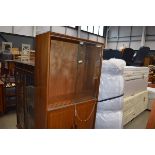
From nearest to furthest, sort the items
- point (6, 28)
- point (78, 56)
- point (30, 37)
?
point (78, 56) → point (6, 28) → point (30, 37)

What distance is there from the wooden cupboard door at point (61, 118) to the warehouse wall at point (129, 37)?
1004cm

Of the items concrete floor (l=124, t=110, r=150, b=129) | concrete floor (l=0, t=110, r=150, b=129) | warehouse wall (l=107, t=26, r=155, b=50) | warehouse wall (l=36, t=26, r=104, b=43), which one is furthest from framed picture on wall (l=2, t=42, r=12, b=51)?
warehouse wall (l=107, t=26, r=155, b=50)

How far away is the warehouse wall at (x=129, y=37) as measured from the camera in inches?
403

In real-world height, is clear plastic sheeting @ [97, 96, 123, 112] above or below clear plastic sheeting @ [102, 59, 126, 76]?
below

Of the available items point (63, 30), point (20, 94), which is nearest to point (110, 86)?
point (20, 94)

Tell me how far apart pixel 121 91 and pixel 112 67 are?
34cm

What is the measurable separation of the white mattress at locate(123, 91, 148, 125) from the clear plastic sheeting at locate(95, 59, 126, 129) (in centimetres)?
49

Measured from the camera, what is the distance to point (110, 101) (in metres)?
2.09

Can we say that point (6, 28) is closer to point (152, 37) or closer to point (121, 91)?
point (121, 91)

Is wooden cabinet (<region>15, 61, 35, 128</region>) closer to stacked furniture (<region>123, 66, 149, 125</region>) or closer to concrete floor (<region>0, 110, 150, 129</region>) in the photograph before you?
concrete floor (<region>0, 110, 150, 129</region>)

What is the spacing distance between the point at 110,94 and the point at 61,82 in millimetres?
777

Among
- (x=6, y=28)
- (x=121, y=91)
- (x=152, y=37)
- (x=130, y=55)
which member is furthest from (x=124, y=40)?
(x=121, y=91)

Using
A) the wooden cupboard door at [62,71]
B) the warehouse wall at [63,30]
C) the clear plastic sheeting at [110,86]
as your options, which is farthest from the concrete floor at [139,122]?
the warehouse wall at [63,30]

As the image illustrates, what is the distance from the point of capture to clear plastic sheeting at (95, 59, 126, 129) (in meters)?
2.04
